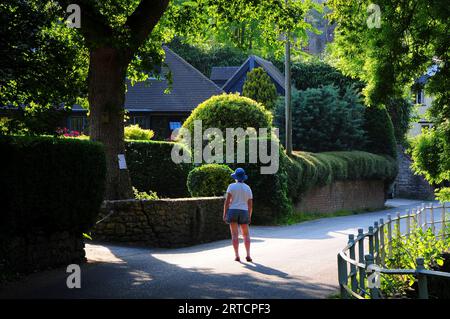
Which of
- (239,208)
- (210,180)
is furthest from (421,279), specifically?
(210,180)

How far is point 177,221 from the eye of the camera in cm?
2042

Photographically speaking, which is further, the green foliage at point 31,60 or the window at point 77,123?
the window at point 77,123

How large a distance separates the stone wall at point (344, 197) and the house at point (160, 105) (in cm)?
1011

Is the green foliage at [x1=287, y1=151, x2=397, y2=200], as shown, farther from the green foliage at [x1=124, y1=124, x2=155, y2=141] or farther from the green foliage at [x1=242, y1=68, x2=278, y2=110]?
the green foliage at [x1=242, y1=68, x2=278, y2=110]

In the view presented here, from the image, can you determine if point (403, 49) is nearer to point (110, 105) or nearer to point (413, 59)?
point (413, 59)

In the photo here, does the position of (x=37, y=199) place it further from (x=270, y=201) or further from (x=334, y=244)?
(x=270, y=201)

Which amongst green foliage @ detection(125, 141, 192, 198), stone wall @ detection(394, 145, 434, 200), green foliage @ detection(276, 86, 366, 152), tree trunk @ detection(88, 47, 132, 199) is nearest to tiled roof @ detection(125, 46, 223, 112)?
green foliage @ detection(276, 86, 366, 152)

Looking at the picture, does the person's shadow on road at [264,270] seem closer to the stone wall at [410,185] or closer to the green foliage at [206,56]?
the stone wall at [410,185]

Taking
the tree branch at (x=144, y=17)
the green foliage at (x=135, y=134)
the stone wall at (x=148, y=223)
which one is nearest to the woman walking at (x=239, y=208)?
the stone wall at (x=148, y=223)

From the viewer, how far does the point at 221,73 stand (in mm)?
73250

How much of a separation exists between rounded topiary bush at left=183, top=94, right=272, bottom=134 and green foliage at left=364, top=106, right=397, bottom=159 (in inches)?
676

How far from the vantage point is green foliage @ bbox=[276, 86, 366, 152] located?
44.2m

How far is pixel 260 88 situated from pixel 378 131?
7962 millimetres

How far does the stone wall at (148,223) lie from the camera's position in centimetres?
1955
